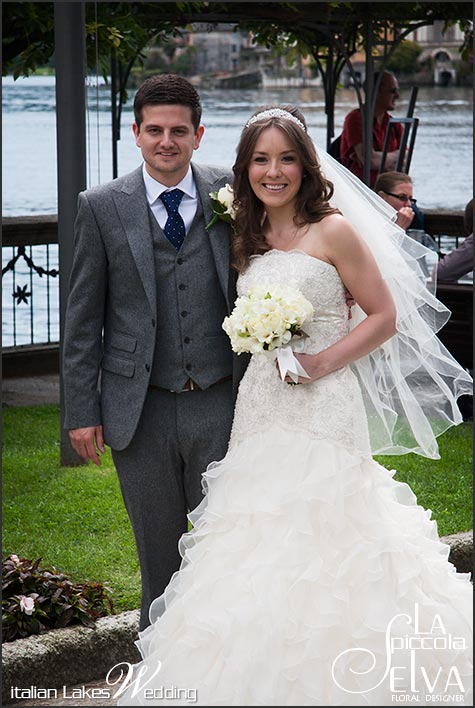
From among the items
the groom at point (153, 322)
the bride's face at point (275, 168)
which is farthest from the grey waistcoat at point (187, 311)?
the bride's face at point (275, 168)

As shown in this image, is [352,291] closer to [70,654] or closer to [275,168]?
[275,168]

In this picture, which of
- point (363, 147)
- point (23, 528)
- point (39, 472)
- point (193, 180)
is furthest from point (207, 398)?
point (363, 147)

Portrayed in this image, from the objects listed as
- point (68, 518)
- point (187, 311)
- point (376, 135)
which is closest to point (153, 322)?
point (187, 311)

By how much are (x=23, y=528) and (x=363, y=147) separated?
5.04 meters

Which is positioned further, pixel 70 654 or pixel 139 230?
pixel 70 654

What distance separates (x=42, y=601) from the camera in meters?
4.50

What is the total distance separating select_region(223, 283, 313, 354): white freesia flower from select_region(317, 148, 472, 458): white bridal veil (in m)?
0.48

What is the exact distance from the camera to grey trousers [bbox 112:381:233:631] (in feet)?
12.8

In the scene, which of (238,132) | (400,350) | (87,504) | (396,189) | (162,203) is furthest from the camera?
(238,132)

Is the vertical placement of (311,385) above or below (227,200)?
below

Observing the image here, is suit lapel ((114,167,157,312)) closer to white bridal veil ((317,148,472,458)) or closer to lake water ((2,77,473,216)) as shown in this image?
white bridal veil ((317,148,472,458))

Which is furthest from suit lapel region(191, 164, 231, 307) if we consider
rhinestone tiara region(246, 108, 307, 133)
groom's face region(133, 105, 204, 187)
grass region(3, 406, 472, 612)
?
grass region(3, 406, 472, 612)

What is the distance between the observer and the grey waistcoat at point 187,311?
152 inches

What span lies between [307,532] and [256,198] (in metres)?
1.10
